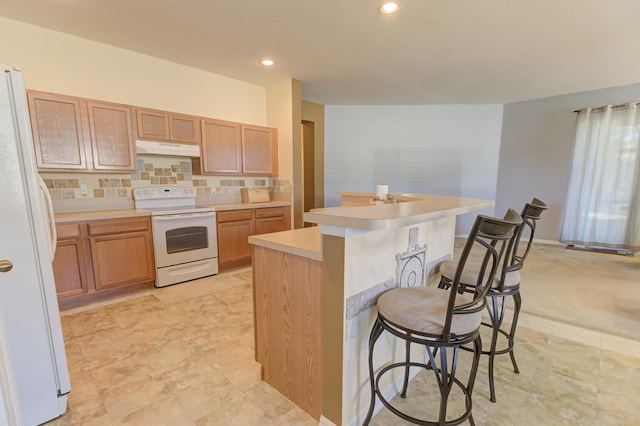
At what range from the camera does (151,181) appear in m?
3.54

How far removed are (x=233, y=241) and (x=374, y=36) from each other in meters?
2.93

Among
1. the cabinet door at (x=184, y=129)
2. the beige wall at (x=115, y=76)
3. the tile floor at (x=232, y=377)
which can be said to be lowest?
the tile floor at (x=232, y=377)

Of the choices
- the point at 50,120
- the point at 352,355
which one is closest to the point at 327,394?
the point at 352,355

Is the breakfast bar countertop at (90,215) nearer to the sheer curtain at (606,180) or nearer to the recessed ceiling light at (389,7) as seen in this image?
the recessed ceiling light at (389,7)

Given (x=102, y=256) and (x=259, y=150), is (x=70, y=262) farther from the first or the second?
(x=259, y=150)

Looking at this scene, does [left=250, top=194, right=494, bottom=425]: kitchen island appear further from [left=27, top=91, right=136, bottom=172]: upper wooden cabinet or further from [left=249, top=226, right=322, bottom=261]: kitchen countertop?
[left=27, top=91, right=136, bottom=172]: upper wooden cabinet

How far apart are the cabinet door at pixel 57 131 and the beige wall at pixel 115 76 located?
34cm

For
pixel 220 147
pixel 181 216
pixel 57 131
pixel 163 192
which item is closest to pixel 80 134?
pixel 57 131

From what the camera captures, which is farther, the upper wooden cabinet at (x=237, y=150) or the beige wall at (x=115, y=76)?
the upper wooden cabinet at (x=237, y=150)

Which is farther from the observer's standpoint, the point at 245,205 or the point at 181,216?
the point at 245,205

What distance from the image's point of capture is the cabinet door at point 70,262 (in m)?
2.55

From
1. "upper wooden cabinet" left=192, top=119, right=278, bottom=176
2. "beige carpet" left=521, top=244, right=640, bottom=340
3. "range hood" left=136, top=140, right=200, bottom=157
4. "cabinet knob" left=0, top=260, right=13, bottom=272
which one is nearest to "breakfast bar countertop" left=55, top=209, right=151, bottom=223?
"range hood" left=136, top=140, right=200, bottom=157

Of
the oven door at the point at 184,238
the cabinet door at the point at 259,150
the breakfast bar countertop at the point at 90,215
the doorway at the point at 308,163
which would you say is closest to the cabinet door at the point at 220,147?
the cabinet door at the point at 259,150

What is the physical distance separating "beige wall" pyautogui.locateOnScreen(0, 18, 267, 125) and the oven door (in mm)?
1487
